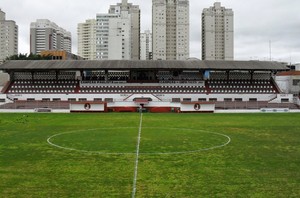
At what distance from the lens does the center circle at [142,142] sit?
16891mm

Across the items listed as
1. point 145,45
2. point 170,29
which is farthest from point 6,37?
point 170,29

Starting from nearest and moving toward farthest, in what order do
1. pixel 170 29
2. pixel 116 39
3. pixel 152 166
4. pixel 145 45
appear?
1. pixel 152 166
2. pixel 116 39
3. pixel 170 29
4. pixel 145 45

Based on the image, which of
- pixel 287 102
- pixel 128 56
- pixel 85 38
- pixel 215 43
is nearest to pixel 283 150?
pixel 287 102

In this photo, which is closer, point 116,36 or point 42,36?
point 116,36

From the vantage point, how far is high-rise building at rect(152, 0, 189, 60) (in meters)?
134

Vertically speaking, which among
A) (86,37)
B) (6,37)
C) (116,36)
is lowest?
(116,36)

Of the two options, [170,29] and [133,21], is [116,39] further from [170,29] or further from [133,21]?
[170,29]

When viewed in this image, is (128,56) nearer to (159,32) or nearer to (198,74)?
(159,32)

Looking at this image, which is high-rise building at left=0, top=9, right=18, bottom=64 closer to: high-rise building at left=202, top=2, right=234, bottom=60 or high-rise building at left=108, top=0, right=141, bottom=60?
high-rise building at left=108, top=0, right=141, bottom=60

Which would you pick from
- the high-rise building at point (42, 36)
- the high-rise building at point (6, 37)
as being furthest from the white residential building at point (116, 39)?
the high-rise building at point (42, 36)

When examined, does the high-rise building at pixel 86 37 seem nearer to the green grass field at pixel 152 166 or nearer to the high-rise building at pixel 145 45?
the high-rise building at pixel 145 45

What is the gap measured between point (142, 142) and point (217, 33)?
437 feet

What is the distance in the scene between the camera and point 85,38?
181 meters

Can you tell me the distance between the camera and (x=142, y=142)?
1942cm
